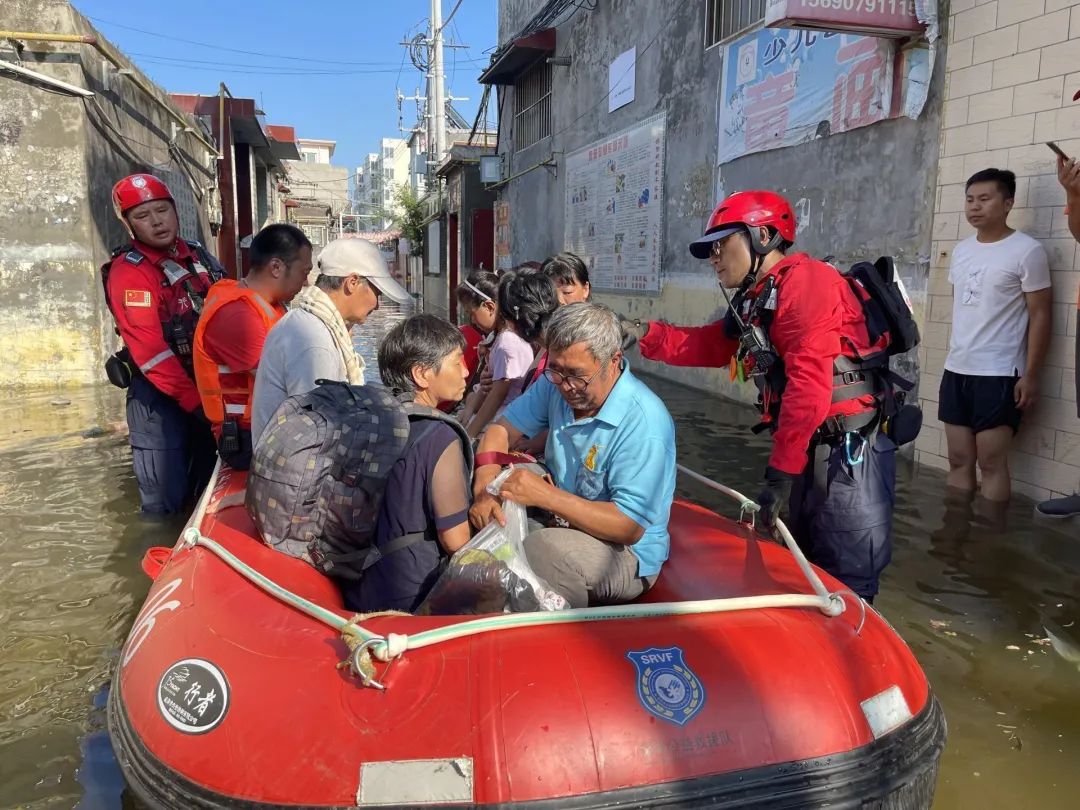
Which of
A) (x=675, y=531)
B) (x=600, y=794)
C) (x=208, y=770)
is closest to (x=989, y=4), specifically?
(x=675, y=531)

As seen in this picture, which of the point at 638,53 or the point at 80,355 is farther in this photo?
the point at 638,53

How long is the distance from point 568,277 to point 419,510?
200 cm

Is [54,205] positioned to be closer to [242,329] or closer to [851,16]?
[242,329]

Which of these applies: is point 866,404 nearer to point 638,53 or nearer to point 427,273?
point 638,53

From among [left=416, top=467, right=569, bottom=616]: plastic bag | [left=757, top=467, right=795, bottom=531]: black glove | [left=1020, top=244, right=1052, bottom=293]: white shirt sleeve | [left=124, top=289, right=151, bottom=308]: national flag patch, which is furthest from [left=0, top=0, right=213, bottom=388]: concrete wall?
[left=1020, top=244, right=1052, bottom=293]: white shirt sleeve

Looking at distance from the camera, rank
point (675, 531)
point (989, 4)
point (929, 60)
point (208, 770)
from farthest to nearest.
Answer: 1. point (929, 60)
2. point (989, 4)
3. point (675, 531)
4. point (208, 770)

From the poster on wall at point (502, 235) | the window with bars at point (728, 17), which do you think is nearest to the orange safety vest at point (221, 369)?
the window with bars at point (728, 17)

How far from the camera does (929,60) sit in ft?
18.3

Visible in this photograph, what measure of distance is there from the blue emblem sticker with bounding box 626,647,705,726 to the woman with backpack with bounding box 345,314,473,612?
0.69 m

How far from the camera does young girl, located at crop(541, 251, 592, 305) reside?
3.93 m

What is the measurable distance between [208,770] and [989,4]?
19.8 feet

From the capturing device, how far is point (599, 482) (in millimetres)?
2438


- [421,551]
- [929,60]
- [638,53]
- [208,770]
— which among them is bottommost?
[208,770]

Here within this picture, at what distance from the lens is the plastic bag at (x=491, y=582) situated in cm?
218
